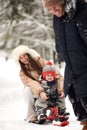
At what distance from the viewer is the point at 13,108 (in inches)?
420

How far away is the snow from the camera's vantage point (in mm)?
6993

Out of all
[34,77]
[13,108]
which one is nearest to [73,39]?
[34,77]

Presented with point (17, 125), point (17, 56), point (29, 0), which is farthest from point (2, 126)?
point (29, 0)

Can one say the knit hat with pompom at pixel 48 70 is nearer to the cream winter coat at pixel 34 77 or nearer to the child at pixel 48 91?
the child at pixel 48 91

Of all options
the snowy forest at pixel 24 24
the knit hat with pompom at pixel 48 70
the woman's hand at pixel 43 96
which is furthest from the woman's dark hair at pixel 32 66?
the snowy forest at pixel 24 24

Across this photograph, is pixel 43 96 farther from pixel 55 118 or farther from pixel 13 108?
pixel 13 108

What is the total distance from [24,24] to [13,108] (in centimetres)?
1275

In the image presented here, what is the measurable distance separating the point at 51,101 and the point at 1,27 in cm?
1581

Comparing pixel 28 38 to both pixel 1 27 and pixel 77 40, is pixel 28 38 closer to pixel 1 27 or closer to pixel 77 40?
pixel 1 27

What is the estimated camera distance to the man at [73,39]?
17.1 ft

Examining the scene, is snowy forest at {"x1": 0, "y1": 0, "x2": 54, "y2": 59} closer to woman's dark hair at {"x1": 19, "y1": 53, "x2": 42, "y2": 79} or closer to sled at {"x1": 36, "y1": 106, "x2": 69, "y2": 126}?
woman's dark hair at {"x1": 19, "y1": 53, "x2": 42, "y2": 79}

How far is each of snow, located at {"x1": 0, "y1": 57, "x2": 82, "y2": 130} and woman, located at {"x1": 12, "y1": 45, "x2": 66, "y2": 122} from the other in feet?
0.76

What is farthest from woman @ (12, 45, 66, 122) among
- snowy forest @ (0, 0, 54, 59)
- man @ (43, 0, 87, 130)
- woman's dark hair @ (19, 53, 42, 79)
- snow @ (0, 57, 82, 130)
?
snowy forest @ (0, 0, 54, 59)

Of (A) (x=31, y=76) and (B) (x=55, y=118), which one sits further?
(A) (x=31, y=76)
